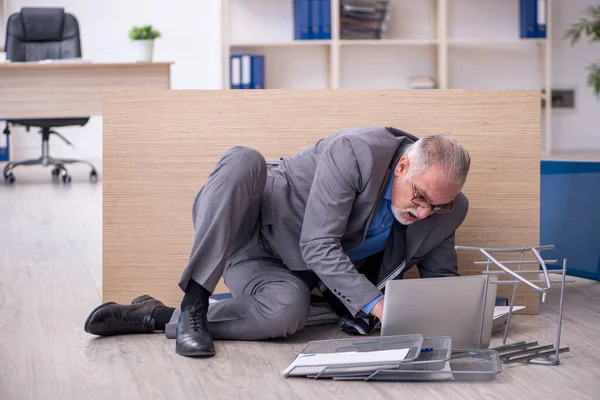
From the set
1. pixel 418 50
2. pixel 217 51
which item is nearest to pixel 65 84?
pixel 217 51

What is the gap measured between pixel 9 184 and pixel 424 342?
14.8 ft

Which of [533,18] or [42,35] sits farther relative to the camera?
Answer: [533,18]

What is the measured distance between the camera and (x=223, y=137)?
91.1 inches

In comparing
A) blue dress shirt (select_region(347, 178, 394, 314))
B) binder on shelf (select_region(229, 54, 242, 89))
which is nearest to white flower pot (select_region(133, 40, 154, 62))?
binder on shelf (select_region(229, 54, 242, 89))

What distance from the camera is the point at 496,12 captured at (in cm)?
634

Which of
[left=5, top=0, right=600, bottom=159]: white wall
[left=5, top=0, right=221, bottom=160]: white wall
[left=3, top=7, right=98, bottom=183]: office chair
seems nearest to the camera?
[left=3, top=7, right=98, bottom=183]: office chair

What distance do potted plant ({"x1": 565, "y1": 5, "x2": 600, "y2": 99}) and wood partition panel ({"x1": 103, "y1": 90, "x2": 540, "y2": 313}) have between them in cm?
377

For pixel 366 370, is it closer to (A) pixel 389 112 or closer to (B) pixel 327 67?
(A) pixel 389 112

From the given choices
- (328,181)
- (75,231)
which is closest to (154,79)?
(75,231)

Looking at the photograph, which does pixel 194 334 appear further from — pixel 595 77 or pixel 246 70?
pixel 595 77

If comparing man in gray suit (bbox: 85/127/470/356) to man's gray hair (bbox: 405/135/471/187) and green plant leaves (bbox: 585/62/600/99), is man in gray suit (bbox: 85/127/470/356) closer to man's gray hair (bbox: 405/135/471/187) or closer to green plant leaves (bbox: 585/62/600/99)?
man's gray hair (bbox: 405/135/471/187)

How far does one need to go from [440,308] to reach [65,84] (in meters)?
3.56

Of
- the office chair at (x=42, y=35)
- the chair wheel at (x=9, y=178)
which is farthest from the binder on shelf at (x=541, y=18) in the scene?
the chair wheel at (x=9, y=178)

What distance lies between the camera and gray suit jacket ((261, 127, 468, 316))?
1.89 meters
